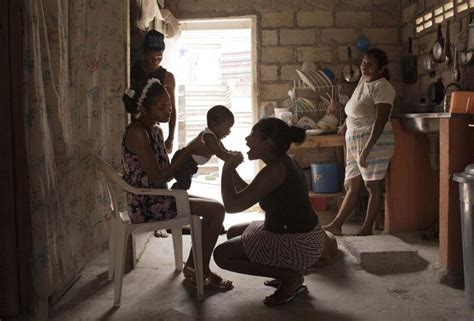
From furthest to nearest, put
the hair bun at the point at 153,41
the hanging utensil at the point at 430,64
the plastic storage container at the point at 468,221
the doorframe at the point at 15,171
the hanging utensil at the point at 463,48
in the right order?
the hanging utensil at the point at 430,64 → the hanging utensil at the point at 463,48 → the hair bun at the point at 153,41 → the plastic storage container at the point at 468,221 → the doorframe at the point at 15,171

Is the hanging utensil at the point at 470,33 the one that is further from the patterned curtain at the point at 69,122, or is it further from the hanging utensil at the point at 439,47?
the patterned curtain at the point at 69,122

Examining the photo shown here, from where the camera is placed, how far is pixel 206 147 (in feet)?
9.52

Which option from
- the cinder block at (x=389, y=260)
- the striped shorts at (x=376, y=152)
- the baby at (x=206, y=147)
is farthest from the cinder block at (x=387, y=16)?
the baby at (x=206, y=147)

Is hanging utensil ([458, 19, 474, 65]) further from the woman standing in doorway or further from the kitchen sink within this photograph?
the woman standing in doorway

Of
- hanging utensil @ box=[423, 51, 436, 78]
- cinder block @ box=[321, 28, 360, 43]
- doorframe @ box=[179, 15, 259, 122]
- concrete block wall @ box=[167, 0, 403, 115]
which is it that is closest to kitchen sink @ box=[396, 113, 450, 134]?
hanging utensil @ box=[423, 51, 436, 78]

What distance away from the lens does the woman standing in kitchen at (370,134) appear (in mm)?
4000

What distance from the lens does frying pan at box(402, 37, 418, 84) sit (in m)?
5.18

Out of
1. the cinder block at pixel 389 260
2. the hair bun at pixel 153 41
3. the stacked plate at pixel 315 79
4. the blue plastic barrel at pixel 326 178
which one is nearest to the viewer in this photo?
the cinder block at pixel 389 260

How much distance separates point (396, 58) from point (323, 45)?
80 cm

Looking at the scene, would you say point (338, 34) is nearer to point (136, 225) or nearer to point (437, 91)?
point (437, 91)

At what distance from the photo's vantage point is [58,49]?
8.42 feet

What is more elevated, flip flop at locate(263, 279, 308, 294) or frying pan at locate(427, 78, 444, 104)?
frying pan at locate(427, 78, 444, 104)

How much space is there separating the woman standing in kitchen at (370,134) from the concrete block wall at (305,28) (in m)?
1.36

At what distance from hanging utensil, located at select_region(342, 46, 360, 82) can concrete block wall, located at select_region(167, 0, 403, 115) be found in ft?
0.20
